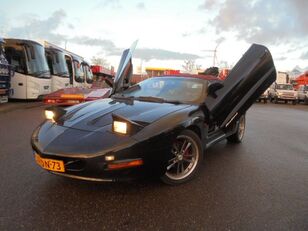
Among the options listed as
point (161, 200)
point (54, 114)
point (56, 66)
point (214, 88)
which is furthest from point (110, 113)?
point (56, 66)

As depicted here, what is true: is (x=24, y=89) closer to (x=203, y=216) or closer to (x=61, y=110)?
(x=61, y=110)

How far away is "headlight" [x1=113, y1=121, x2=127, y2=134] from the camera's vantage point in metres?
3.23

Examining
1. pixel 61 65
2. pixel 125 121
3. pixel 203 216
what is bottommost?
pixel 203 216

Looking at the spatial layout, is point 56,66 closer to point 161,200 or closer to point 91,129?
point 91,129

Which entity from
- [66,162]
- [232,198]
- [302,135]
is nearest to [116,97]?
[66,162]

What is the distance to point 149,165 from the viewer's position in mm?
3256

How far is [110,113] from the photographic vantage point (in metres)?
3.77

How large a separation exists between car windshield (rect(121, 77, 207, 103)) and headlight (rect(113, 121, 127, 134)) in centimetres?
127

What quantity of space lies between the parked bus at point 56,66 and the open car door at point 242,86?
12.9 meters

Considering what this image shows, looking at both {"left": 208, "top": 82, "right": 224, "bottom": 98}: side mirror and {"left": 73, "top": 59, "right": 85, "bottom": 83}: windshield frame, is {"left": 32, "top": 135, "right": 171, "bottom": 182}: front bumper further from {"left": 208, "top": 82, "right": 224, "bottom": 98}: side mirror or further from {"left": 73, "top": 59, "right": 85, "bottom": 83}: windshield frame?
{"left": 73, "top": 59, "right": 85, "bottom": 83}: windshield frame

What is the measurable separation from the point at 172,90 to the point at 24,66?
10753mm

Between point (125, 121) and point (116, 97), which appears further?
point (116, 97)

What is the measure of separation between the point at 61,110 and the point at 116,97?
1.07 meters

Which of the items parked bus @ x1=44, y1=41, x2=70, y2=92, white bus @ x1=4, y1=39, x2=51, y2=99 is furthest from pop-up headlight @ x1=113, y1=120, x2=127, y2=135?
parked bus @ x1=44, y1=41, x2=70, y2=92
